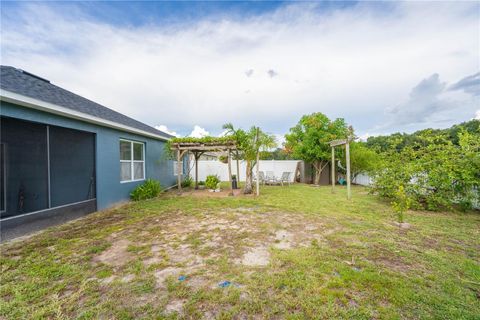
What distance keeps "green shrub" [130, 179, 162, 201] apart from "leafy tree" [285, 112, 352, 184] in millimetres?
8915

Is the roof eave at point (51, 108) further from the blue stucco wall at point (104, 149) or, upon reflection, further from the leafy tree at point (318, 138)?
the leafy tree at point (318, 138)

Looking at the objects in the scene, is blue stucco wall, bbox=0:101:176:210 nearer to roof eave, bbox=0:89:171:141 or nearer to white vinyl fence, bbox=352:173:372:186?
roof eave, bbox=0:89:171:141

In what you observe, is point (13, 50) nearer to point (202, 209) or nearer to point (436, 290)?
point (202, 209)

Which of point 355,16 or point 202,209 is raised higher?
point 355,16

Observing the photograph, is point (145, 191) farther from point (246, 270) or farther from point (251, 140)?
point (246, 270)

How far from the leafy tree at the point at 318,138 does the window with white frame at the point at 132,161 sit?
9.19 m

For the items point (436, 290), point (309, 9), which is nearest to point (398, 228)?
point (436, 290)

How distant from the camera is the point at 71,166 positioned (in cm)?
665

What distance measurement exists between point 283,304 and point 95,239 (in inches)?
143

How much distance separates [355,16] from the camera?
703 cm

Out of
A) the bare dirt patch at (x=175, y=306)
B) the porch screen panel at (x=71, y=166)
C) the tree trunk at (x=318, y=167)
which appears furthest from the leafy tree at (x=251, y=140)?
the bare dirt patch at (x=175, y=306)

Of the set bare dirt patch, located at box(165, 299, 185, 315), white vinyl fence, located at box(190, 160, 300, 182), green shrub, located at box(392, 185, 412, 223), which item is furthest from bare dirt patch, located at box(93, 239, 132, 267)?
white vinyl fence, located at box(190, 160, 300, 182)

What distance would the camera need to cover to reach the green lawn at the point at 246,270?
1921mm

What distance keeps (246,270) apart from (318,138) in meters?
11.2
